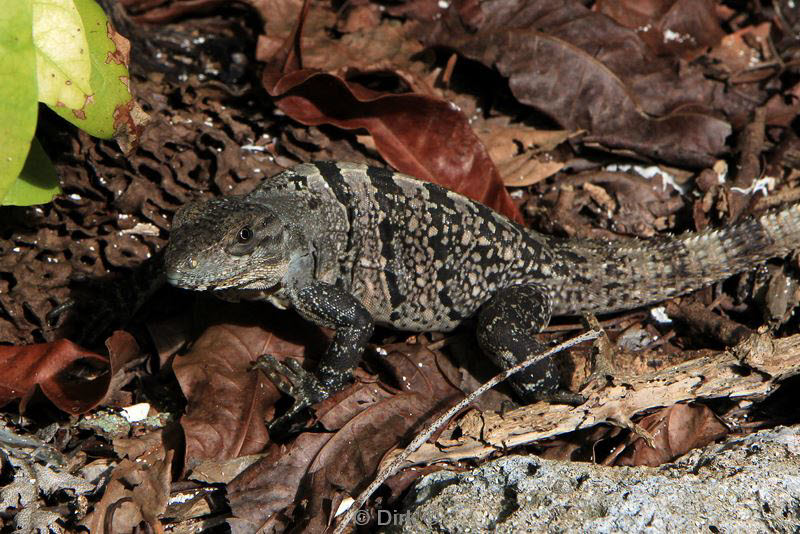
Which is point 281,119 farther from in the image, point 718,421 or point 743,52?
point 743,52

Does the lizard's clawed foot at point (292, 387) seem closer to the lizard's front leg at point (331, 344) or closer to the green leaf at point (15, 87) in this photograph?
the lizard's front leg at point (331, 344)

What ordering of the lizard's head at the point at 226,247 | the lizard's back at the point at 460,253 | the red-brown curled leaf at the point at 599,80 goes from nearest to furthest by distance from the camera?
the lizard's head at the point at 226,247
the lizard's back at the point at 460,253
the red-brown curled leaf at the point at 599,80

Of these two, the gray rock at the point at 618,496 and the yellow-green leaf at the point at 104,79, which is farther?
the yellow-green leaf at the point at 104,79

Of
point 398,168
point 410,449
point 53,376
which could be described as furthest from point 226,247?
point 398,168

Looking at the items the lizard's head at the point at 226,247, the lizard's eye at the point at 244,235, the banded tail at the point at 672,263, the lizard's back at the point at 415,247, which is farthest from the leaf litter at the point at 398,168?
the lizard's eye at the point at 244,235

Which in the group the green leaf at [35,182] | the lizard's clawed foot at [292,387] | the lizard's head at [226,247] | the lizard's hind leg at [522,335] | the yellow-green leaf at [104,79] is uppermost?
the yellow-green leaf at [104,79]

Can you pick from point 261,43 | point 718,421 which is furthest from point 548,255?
point 261,43

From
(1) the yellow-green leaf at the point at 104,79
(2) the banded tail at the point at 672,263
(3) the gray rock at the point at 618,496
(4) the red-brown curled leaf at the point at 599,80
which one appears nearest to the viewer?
(3) the gray rock at the point at 618,496
